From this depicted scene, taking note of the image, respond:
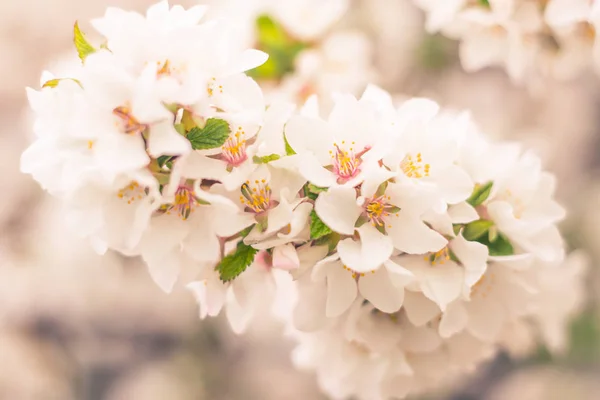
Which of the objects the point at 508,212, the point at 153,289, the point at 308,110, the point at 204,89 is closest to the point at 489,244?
the point at 508,212

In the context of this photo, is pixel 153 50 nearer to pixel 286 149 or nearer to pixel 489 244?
pixel 286 149

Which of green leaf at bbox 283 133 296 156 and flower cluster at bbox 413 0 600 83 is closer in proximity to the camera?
green leaf at bbox 283 133 296 156

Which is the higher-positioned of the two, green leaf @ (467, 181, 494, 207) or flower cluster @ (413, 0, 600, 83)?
flower cluster @ (413, 0, 600, 83)

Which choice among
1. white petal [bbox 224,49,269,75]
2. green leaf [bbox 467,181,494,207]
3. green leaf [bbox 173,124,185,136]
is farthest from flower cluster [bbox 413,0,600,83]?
green leaf [bbox 173,124,185,136]

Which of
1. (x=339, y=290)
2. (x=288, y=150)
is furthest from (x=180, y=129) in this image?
(x=339, y=290)

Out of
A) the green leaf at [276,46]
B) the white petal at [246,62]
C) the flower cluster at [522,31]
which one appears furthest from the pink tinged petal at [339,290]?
the green leaf at [276,46]

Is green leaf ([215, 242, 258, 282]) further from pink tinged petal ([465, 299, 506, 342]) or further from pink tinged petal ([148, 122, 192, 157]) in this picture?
pink tinged petal ([465, 299, 506, 342])

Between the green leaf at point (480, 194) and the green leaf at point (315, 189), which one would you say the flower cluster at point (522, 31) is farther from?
the green leaf at point (315, 189)
